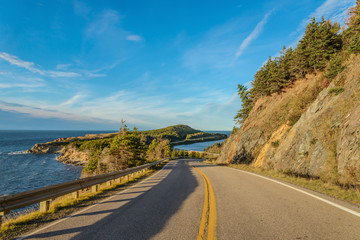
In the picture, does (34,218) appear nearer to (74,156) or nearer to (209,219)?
(209,219)

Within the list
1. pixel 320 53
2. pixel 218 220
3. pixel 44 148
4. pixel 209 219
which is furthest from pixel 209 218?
pixel 44 148

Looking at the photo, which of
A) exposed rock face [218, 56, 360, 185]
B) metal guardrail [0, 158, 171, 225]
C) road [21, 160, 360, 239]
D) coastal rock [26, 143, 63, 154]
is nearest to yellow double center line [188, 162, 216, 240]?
road [21, 160, 360, 239]

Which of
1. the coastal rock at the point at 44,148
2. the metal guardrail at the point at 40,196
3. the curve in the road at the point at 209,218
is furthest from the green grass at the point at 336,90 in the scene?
the coastal rock at the point at 44,148

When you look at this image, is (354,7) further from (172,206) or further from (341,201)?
(172,206)

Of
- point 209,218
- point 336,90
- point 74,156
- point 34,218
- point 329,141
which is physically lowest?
point 74,156

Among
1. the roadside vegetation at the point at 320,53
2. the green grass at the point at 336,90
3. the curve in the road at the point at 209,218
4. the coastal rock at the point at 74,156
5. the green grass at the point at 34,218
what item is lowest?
the coastal rock at the point at 74,156

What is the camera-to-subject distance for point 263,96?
119ft

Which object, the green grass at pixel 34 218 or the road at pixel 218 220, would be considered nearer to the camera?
the road at pixel 218 220

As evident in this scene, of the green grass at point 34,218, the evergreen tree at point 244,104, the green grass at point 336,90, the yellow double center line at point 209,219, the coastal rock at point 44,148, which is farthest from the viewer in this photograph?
the coastal rock at point 44,148

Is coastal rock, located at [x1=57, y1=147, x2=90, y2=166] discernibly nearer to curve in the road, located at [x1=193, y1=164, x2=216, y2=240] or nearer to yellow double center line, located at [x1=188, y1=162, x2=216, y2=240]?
curve in the road, located at [x1=193, y1=164, x2=216, y2=240]

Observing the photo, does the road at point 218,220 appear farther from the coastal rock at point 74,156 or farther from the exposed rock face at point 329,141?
the coastal rock at point 74,156

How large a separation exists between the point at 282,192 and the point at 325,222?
2.90 metres

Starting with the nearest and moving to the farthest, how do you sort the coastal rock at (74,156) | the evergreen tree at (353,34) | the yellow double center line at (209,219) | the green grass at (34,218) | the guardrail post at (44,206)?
the yellow double center line at (209,219) → the green grass at (34,218) → the guardrail post at (44,206) → the evergreen tree at (353,34) → the coastal rock at (74,156)

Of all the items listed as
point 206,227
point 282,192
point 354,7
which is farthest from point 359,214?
point 354,7
